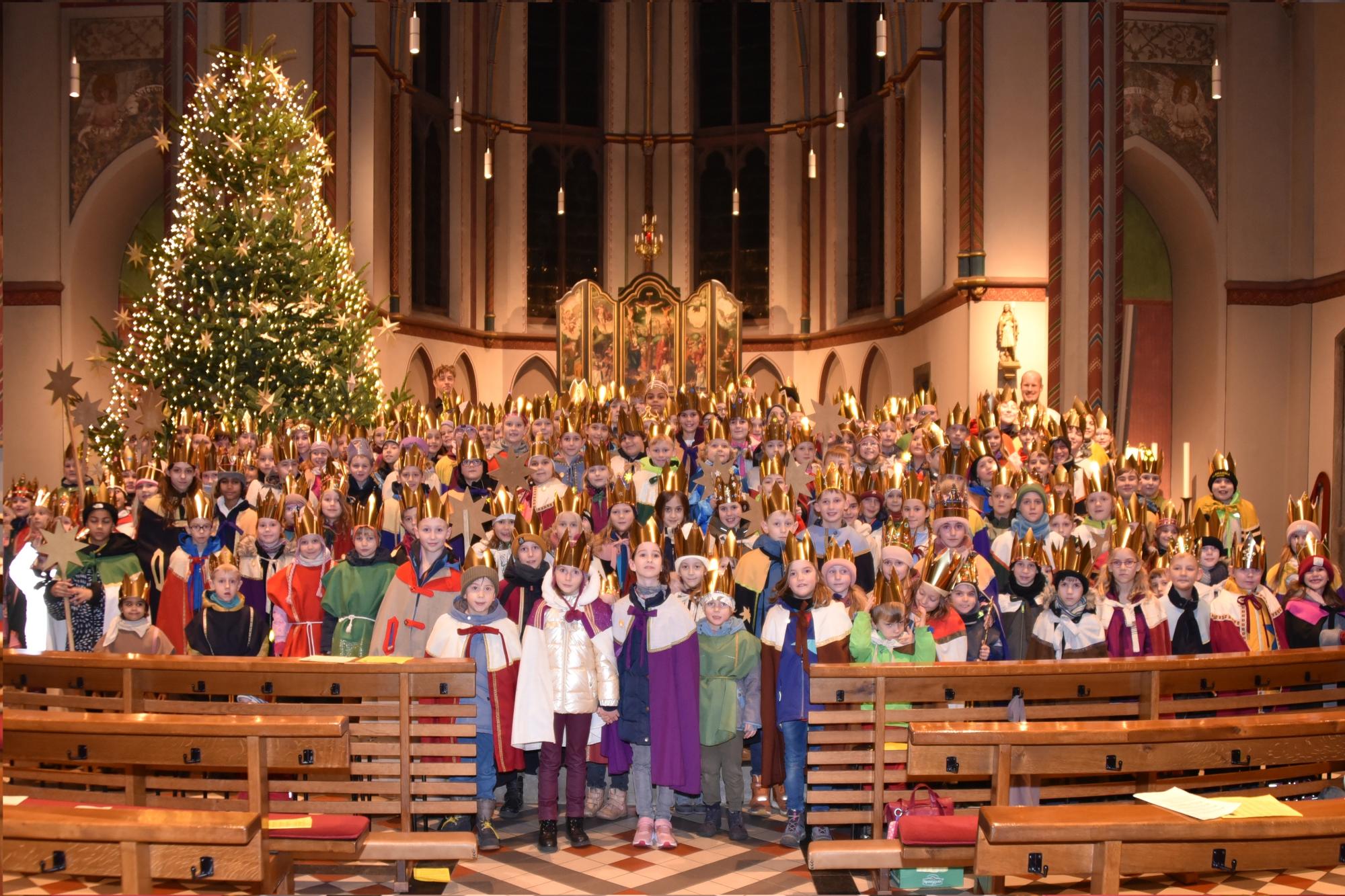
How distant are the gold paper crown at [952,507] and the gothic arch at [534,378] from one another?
17.5 metres

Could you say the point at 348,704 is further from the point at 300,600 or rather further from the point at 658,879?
the point at 658,879

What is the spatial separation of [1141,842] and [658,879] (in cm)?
237

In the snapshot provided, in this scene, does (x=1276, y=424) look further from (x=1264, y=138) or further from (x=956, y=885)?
(x=956, y=885)

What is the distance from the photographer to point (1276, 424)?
16.9m

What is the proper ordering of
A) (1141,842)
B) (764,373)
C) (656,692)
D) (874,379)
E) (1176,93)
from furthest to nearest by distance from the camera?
(764,373), (874,379), (1176,93), (656,692), (1141,842)

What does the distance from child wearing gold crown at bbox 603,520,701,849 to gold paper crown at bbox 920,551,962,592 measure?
1.24 m

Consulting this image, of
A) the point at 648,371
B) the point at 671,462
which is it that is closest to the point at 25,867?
the point at 671,462

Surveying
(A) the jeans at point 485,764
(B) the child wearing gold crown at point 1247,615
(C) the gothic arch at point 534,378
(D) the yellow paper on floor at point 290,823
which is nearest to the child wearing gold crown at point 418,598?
(A) the jeans at point 485,764

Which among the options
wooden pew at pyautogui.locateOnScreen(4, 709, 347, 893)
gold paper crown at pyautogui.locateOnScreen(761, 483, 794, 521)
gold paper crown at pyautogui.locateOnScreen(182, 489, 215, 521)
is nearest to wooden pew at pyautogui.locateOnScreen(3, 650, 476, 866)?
Answer: wooden pew at pyautogui.locateOnScreen(4, 709, 347, 893)

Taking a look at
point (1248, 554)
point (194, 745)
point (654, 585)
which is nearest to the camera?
point (194, 745)

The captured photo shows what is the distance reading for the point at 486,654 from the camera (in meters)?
6.07

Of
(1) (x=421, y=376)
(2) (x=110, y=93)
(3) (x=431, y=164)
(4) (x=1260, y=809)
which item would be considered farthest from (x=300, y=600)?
(3) (x=431, y=164)

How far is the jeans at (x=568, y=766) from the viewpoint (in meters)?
6.00

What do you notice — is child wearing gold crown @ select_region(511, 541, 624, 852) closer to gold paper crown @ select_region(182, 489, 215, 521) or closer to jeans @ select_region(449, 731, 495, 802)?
jeans @ select_region(449, 731, 495, 802)
